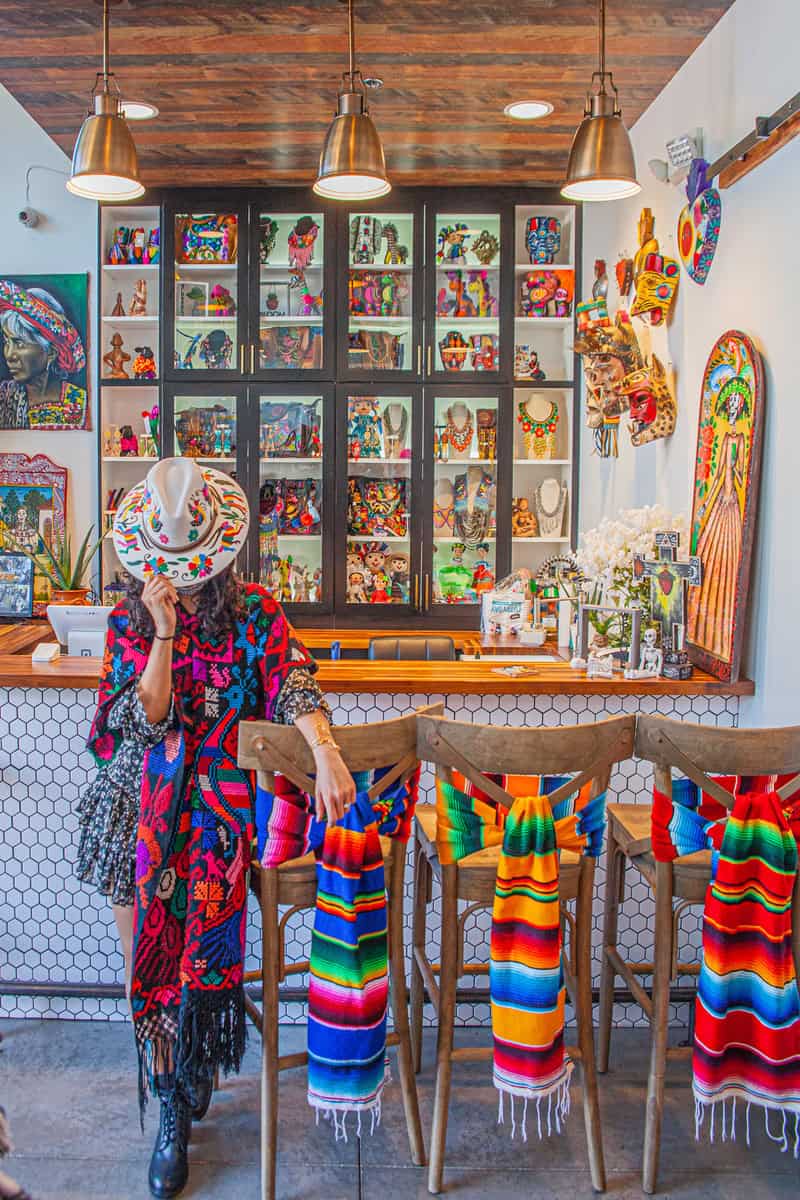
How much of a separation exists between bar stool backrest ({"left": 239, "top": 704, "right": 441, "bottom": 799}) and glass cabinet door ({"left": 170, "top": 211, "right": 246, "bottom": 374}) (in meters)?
3.57

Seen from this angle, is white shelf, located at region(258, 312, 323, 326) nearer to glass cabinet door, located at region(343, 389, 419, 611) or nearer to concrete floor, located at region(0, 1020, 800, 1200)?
glass cabinet door, located at region(343, 389, 419, 611)

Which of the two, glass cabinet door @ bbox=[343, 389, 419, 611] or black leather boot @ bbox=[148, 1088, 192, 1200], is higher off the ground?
glass cabinet door @ bbox=[343, 389, 419, 611]

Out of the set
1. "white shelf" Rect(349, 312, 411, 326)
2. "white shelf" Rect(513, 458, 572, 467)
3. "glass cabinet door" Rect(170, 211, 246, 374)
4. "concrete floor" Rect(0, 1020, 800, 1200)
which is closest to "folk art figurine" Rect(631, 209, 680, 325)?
"white shelf" Rect(513, 458, 572, 467)

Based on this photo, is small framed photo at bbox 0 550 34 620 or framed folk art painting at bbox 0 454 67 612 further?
framed folk art painting at bbox 0 454 67 612

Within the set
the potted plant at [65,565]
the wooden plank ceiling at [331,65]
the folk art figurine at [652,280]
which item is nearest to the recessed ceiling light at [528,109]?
the wooden plank ceiling at [331,65]

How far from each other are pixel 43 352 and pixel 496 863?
4170 mm

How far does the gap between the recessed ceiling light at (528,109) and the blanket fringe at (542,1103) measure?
3302 millimetres

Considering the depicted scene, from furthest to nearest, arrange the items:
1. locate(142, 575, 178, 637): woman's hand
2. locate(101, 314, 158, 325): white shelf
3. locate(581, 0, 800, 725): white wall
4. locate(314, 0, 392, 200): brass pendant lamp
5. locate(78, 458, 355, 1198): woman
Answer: locate(101, 314, 158, 325): white shelf → locate(314, 0, 392, 200): brass pendant lamp → locate(581, 0, 800, 725): white wall → locate(78, 458, 355, 1198): woman → locate(142, 575, 178, 637): woman's hand

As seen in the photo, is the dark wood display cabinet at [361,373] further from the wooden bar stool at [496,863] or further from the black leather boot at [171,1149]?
the black leather boot at [171,1149]

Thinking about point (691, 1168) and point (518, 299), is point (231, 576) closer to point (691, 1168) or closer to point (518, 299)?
point (691, 1168)

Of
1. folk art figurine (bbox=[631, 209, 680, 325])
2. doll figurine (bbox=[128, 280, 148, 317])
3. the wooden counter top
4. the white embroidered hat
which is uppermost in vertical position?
doll figurine (bbox=[128, 280, 148, 317])

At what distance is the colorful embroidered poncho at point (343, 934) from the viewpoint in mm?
2084

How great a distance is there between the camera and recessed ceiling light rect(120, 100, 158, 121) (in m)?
3.99

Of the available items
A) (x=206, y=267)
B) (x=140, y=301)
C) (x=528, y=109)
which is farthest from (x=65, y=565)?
(x=528, y=109)
